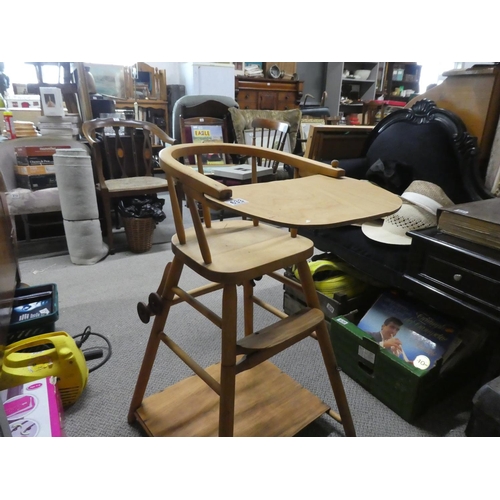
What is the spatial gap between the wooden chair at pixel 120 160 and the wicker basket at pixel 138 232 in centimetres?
12

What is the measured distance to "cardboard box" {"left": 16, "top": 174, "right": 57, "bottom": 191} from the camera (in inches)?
93.1

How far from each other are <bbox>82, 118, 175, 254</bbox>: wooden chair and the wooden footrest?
1.83 meters

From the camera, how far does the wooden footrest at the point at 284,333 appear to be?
87cm

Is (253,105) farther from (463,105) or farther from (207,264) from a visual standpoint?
(207,264)

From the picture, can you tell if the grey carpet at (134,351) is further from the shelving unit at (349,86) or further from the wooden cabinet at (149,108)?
the shelving unit at (349,86)

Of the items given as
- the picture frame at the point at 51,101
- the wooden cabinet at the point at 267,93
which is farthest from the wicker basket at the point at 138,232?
the wooden cabinet at the point at 267,93

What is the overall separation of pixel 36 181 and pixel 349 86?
14.1 feet

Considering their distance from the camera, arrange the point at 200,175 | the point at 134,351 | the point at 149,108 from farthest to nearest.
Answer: the point at 149,108 < the point at 134,351 < the point at 200,175

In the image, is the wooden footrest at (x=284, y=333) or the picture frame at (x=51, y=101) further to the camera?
the picture frame at (x=51, y=101)

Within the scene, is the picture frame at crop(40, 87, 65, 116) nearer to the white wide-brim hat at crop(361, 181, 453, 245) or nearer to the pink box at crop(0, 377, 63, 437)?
the pink box at crop(0, 377, 63, 437)

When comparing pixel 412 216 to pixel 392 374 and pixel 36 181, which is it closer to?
pixel 392 374

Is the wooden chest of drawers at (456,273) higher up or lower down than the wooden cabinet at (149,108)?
lower down

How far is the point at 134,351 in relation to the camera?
1.53 m

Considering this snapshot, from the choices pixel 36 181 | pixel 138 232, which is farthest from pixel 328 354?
pixel 36 181
